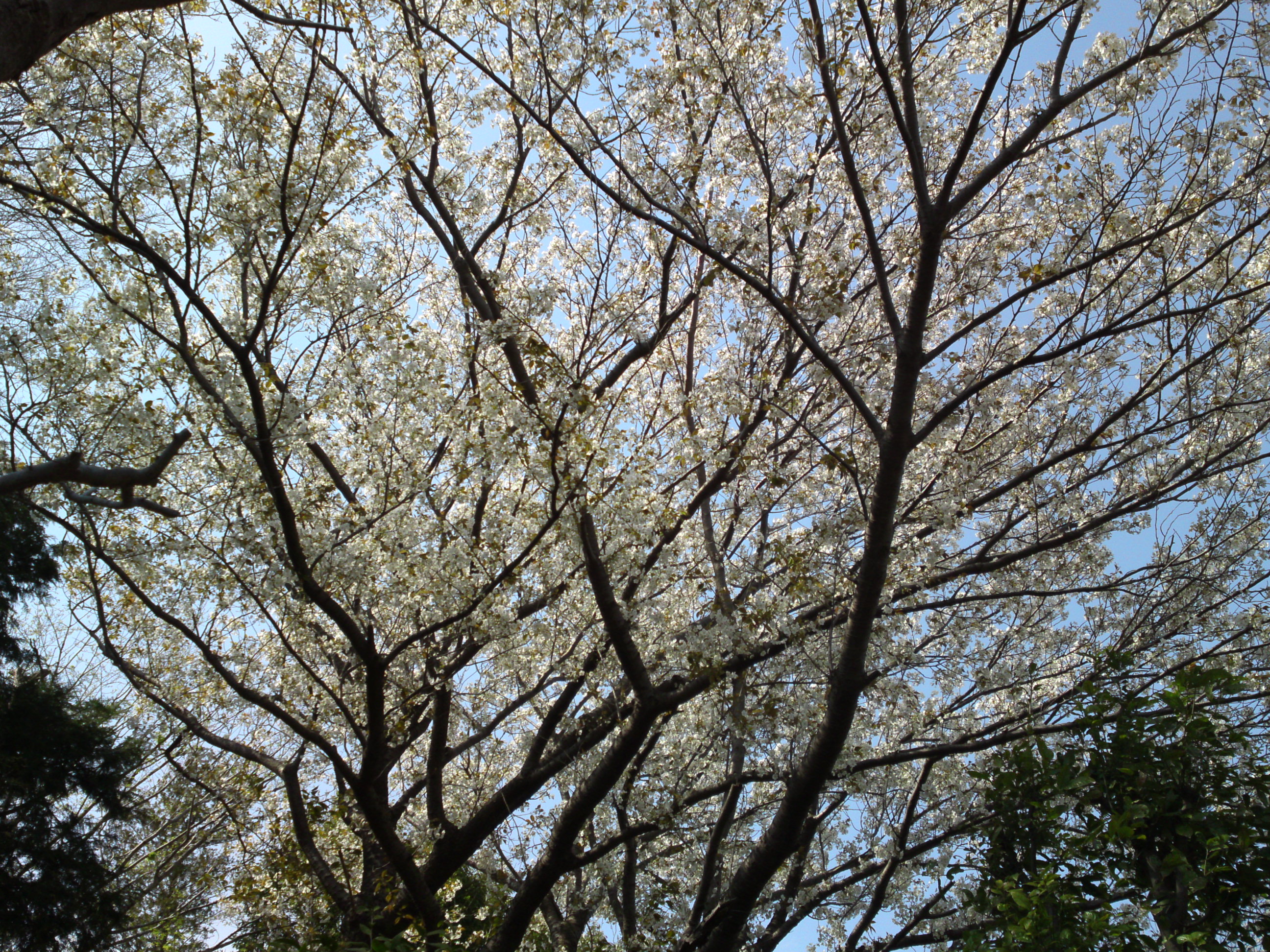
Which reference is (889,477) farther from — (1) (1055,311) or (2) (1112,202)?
(1) (1055,311)

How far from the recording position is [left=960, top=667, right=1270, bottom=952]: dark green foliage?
2.53 metres

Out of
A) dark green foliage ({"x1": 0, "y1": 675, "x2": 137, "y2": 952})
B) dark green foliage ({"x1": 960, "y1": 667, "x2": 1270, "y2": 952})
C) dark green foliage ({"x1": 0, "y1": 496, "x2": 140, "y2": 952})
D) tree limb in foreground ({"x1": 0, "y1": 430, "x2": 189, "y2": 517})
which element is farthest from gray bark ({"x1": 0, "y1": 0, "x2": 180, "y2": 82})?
dark green foliage ({"x1": 0, "y1": 675, "x2": 137, "y2": 952})

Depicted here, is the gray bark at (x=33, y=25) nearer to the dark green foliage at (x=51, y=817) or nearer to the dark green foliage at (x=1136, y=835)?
the dark green foliage at (x=1136, y=835)

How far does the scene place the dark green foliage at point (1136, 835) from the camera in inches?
99.4

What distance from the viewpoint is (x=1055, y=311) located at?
6.88 m

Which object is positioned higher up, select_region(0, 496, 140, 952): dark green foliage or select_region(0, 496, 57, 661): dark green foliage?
select_region(0, 496, 57, 661): dark green foliage

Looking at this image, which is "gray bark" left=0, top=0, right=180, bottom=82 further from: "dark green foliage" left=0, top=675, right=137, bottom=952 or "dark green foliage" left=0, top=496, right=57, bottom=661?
"dark green foliage" left=0, top=675, right=137, bottom=952

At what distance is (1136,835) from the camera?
8.84ft

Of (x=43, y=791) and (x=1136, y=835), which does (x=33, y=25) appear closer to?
(x=1136, y=835)

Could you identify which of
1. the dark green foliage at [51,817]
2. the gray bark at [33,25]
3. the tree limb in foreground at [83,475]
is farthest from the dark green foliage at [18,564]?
the tree limb in foreground at [83,475]

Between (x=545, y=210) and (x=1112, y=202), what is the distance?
470cm

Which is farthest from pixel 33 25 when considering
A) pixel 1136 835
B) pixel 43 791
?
pixel 43 791

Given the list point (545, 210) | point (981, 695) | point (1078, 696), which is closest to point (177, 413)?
point (545, 210)

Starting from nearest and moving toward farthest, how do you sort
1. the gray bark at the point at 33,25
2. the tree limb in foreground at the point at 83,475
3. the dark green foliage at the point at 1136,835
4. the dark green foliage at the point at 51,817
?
the tree limb in foreground at the point at 83,475 < the gray bark at the point at 33,25 < the dark green foliage at the point at 1136,835 < the dark green foliage at the point at 51,817
